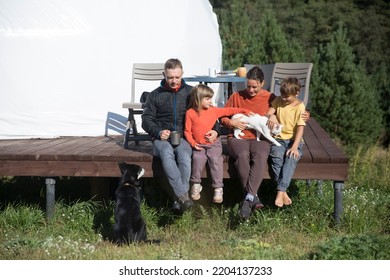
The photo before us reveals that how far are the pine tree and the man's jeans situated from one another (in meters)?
10.9

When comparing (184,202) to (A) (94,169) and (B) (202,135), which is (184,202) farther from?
(A) (94,169)

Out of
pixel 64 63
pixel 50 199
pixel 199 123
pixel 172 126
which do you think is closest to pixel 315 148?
pixel 199 123

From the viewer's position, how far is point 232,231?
6.48 metres

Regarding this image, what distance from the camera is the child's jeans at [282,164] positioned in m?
6.14

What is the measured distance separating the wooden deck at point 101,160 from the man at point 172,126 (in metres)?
0.41

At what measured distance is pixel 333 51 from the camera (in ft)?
54.8

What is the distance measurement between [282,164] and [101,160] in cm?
178

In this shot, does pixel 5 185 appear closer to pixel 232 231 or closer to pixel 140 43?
pixel 140 43

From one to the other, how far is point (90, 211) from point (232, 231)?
1.43 metres

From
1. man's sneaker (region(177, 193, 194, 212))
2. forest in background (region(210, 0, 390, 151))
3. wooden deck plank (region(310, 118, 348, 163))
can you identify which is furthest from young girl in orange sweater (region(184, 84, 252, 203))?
forest in background (region(210, 0, 390, 151))

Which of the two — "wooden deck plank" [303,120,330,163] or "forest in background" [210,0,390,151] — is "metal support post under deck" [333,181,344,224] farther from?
"forest in background" [210,0,390,151]

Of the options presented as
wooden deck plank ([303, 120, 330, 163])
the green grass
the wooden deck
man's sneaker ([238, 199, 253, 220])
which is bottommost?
the green grass

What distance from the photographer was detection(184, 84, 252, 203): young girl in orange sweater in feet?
20.1

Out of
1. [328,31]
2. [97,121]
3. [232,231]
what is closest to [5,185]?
[97,121]
